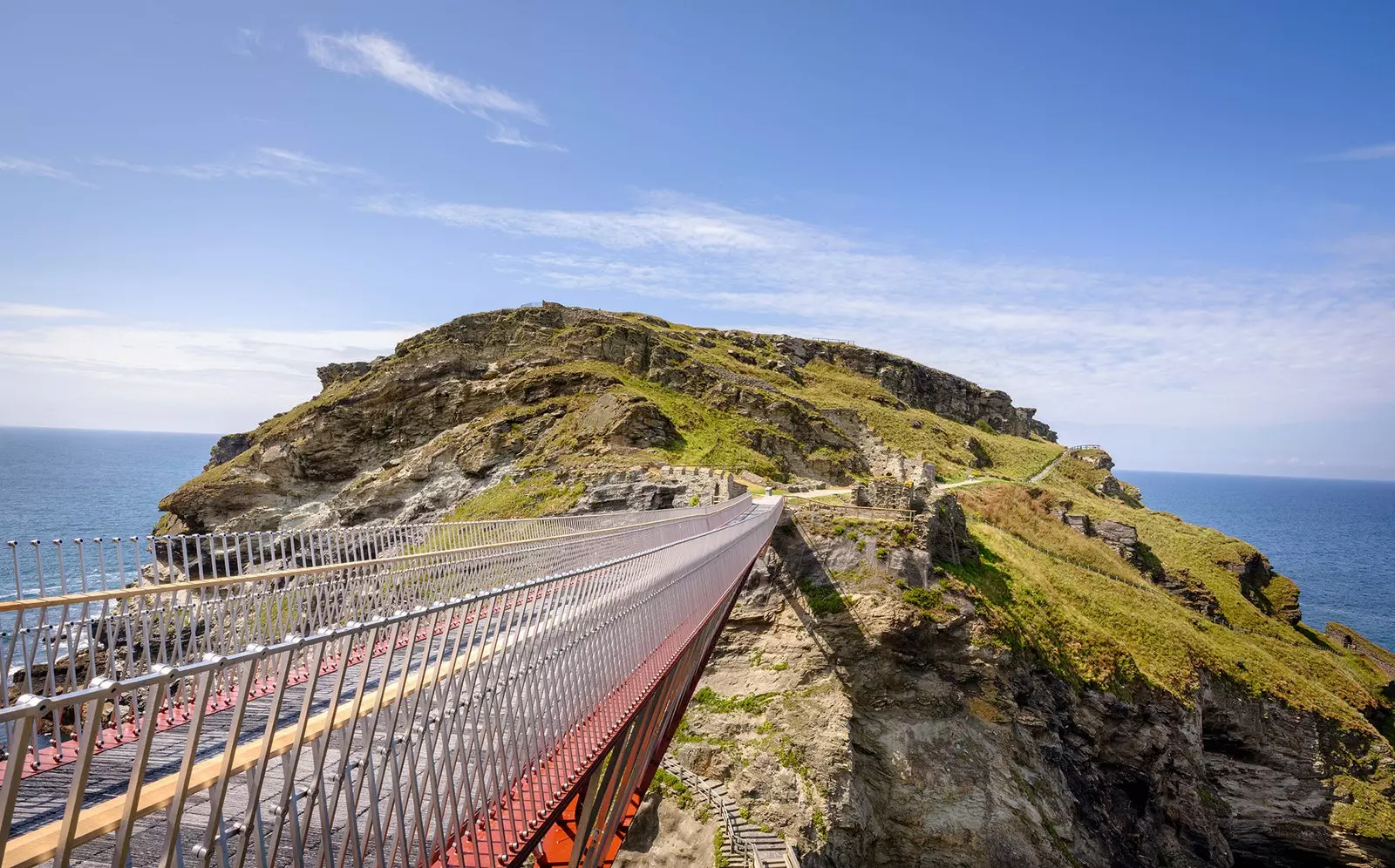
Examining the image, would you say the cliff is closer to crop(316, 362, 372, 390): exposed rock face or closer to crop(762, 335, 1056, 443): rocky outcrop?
crop(316, 362, 372, 390): exposed rock face

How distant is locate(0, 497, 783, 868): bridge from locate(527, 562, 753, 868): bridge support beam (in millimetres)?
37

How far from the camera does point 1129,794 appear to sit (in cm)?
2241

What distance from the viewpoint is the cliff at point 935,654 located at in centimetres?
1948

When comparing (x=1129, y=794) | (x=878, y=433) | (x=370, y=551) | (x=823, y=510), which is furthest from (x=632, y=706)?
(x=878, y=433)

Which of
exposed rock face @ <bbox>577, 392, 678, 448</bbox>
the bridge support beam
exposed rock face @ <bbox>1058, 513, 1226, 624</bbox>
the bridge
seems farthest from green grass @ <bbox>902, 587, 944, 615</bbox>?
exposed rock face @ <bbox>1058, 513, 1226, 624</bbox>

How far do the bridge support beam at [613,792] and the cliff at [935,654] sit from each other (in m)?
10.7

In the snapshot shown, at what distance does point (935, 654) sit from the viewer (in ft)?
70.7

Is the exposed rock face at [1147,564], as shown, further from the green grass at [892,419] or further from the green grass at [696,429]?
the green grass at [696,429]

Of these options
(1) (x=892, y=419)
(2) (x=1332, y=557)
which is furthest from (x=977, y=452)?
(2) (x=1332, y=557)

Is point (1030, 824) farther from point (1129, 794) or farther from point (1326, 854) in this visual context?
point (1326, 854)

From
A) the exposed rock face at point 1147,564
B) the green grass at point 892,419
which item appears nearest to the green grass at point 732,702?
the exposed rock face at point 1147,564

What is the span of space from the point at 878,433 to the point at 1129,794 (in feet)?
122

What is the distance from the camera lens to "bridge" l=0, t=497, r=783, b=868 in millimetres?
2910

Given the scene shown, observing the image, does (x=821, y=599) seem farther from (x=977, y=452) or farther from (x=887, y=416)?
(x=977, y=452)
